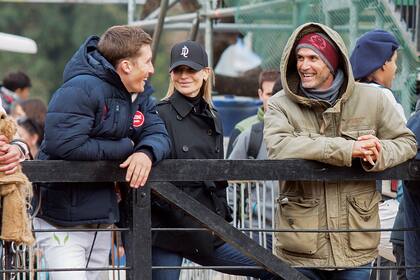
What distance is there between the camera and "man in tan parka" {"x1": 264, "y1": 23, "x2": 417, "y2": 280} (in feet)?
17.3

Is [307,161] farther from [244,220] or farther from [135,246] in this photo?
[244,220]

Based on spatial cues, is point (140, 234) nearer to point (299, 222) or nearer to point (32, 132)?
point (299, 222)

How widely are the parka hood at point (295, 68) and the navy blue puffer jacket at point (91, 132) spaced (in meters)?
0.69

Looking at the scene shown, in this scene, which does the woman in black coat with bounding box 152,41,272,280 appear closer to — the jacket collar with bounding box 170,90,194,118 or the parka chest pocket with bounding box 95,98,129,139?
the jacket collar with bounding box 170,90,194,118

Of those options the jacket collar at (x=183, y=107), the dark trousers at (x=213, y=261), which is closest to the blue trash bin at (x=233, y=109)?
the jacket collar at (x=183, y=107)

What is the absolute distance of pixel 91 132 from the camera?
5.20m

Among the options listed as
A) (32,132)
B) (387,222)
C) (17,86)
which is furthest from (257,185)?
(17,86)

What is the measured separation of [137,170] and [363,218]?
3.87ft

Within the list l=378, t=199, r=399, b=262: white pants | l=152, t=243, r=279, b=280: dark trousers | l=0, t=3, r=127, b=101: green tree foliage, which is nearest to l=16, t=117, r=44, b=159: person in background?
l=378, t=199, r=399, b=262: white pants

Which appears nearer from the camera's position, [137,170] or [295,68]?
[137,170]

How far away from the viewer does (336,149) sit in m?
5.11

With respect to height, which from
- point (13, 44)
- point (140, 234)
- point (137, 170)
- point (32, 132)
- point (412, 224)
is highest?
point (13, 44)

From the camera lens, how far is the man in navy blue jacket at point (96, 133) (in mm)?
5105

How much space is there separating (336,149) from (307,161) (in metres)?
0.16
